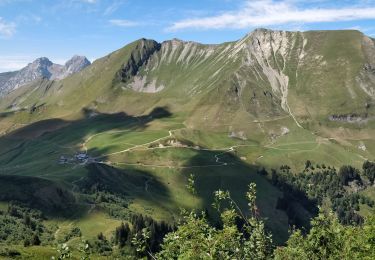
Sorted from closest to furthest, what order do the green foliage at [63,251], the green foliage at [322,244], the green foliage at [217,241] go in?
the green foliage at [63,251] → the green foliage at [217,241] → the green foliage at [322,244]

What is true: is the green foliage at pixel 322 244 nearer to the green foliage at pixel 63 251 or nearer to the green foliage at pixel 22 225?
the green foliage at pixel 63 251

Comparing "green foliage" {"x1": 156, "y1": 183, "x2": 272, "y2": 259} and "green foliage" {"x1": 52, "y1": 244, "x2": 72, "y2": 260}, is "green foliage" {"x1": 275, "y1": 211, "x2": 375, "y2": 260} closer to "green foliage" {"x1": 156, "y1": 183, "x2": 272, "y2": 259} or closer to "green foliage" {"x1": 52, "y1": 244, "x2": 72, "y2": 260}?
"green foliage" {"x1": 156, "y1": 183, "x2": 272, "y2": 259}

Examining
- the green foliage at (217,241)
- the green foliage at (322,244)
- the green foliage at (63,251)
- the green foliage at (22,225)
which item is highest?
the green foliage at (63,251)

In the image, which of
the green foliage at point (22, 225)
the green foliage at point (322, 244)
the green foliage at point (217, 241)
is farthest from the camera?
the green foliage at point (22, 225)

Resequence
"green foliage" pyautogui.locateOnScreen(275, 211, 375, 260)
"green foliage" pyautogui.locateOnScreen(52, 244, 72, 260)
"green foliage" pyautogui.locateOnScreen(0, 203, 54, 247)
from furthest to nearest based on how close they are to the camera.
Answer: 1. "green foliage" pyautogui.locateOnScreen(0, 203, 54, 247)
2. "green foliage" pyautogui.locateOnScreen(275, 211, 375, 260)
3. "green foliage" pyautogui.locateOnScreen(52, 244, 72, 260)

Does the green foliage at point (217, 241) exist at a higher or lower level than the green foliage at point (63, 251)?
lower

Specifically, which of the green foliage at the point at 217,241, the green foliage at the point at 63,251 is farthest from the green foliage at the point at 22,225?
the green foliage at the point at 63,251

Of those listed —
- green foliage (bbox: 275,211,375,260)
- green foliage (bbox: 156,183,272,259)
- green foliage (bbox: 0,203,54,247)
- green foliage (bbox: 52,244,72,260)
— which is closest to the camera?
green foliage (bbox: 52,244,72,260)

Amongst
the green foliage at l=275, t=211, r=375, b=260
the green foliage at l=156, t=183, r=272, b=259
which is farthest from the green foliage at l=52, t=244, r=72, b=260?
the green foliage at l=275, t=211, r=375, b=260

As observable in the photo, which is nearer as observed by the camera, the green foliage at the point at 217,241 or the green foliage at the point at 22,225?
the green foliage at the point at 217,241

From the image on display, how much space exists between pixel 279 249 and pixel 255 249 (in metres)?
1.92

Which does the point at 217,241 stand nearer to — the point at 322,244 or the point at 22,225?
the point at 322,244

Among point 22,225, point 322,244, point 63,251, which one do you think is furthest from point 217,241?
point 22,225

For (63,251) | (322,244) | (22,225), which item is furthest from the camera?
(22,225)
